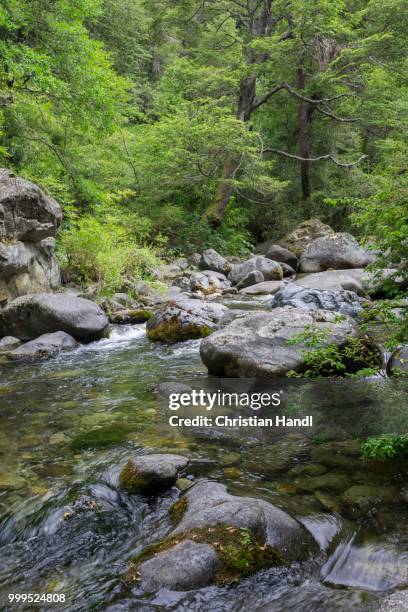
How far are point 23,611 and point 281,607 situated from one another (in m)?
1.39

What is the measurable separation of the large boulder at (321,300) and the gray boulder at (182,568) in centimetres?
704

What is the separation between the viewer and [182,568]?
270cm

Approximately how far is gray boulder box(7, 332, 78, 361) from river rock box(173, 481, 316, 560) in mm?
5431

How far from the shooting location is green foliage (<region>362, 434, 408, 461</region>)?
3540 millimetres

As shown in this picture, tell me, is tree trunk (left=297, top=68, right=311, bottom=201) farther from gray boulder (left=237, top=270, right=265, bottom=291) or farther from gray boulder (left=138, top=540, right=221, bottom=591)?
gray boulder (left=138, top=540, right=221, bottom=591)

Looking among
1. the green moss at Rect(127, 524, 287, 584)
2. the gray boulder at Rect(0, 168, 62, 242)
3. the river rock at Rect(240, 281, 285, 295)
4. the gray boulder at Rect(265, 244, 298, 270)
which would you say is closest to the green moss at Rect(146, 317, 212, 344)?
the gray boulder at Rect(0, 168, 62, 242)

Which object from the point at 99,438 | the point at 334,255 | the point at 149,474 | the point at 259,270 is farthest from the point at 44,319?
the point at 334,255

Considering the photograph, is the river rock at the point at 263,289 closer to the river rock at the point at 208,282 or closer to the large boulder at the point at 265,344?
the river rock at the point at 208,282

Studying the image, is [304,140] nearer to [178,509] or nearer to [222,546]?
[178,509]

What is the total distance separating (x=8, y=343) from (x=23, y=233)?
2.40 m

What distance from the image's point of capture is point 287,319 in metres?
6.63

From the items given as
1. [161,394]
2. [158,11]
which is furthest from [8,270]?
[158,11]

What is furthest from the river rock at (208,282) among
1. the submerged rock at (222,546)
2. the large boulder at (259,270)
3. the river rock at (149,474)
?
the submerged rock at (222,546)

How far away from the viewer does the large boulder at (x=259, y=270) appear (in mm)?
15562
